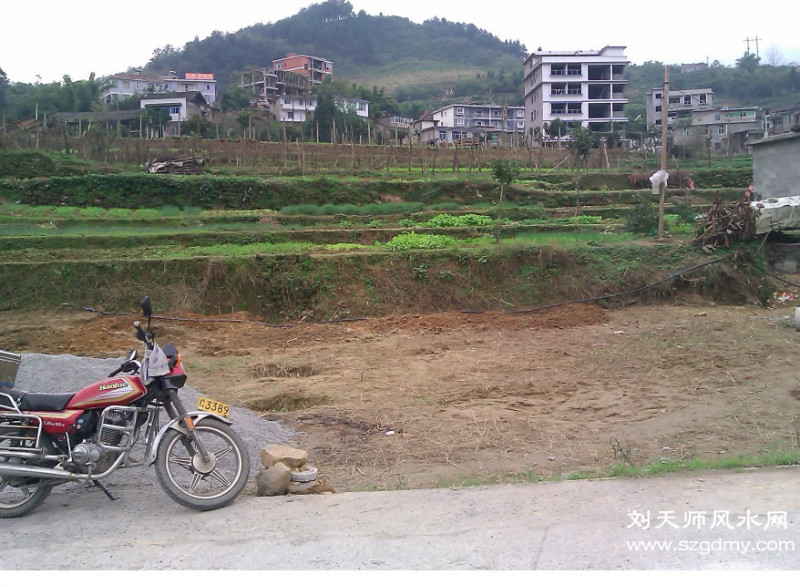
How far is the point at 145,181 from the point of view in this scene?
24391 millimetres

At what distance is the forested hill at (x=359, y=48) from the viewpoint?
101 m

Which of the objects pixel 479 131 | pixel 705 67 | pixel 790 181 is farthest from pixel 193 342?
pixel 705 67

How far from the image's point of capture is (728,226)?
14602 mm

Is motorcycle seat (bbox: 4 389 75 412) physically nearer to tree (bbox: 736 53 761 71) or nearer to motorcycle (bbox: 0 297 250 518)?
motorcycle (bbox: 0 297 250 518)

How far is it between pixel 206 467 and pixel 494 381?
16.8 feet

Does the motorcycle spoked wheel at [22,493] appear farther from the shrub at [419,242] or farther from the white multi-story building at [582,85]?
the white multi-story building at [582,85]

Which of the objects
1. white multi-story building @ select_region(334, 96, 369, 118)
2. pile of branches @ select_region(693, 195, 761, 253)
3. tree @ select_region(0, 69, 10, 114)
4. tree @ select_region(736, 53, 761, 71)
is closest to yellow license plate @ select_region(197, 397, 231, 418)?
pile of branches @ select_region(693, 195, 761, 253)

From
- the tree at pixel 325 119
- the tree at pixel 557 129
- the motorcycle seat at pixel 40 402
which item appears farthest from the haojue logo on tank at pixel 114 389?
the tree at pixel 557 129

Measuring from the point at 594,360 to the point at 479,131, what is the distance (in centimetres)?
5357

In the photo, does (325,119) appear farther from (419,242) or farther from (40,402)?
(40,402)

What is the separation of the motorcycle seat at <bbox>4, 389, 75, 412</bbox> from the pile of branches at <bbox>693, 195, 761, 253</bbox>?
1357 centimetres

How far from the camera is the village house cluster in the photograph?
5071 cm

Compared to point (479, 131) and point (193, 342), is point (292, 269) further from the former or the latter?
point (479, 131)

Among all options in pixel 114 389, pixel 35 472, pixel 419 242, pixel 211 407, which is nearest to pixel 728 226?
pixel 419 242
